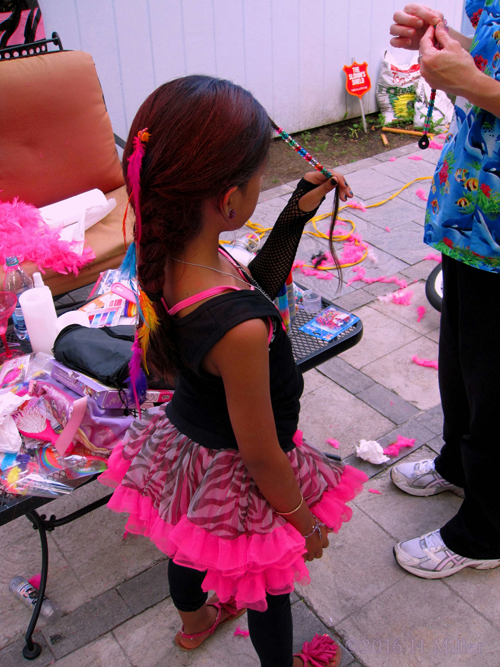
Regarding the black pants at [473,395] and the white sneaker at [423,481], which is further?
the white sneaker at [423,481]

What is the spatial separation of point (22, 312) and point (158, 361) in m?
0.92

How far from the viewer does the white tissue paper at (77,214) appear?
3219 millimetres

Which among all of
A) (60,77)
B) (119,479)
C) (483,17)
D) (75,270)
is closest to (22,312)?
(119,479)

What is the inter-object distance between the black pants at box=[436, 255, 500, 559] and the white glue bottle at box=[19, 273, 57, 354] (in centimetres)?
136

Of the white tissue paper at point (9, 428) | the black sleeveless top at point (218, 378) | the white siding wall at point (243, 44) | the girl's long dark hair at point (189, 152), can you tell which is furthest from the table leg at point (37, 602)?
the white siding wall at point (243, 44)

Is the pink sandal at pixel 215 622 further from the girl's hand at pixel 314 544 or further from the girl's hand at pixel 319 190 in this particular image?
the girl's hand at pixel 319 190

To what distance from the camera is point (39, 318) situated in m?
2.04

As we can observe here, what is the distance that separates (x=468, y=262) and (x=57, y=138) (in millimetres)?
2686

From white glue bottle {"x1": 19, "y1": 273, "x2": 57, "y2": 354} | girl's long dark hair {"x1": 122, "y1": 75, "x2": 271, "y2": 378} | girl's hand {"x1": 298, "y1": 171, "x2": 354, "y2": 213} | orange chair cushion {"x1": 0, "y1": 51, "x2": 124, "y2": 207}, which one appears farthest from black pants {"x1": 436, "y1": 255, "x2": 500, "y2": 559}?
orange chair cushion {"x1": 0, "y1": 51, "x2": 124, "y2": 207}

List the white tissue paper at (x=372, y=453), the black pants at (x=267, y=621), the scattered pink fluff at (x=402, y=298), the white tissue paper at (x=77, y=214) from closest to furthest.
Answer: the black pants at (x=267, y=621), the white tissue paper at (x=372, y=453), the white tissue paper at (x=77, y=214), the scattered pink fluff at (x=402, y=298)

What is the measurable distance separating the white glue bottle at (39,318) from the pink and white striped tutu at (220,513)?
0.76 m

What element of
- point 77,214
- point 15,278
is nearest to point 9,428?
point 15,278

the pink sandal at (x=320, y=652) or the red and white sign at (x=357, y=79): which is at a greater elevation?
the red and white sign at (x=357, y=79)

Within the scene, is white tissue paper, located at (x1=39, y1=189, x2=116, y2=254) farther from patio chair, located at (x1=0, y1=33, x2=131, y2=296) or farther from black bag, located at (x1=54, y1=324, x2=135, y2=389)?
black bag, located at (x1=54, y1=324, x2=135, y2=389)
